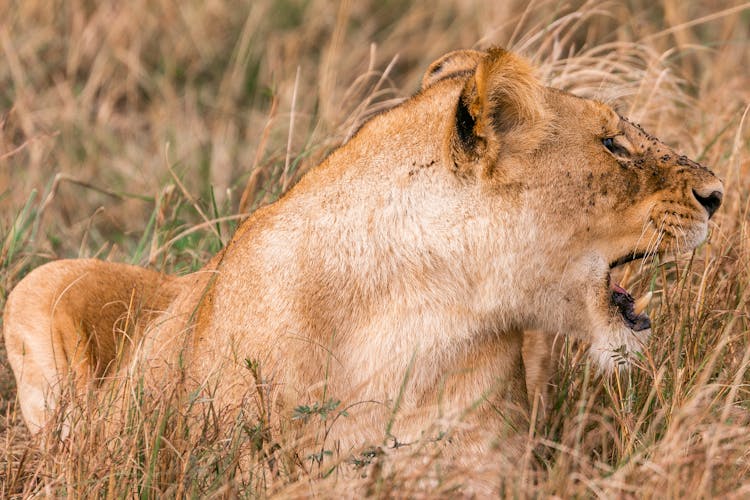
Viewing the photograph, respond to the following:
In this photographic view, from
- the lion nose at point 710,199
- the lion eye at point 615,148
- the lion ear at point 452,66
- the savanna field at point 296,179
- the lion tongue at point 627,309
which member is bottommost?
the savanna field at point 296,179

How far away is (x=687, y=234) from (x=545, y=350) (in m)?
0.71

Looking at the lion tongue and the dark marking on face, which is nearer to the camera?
the dark marking on face

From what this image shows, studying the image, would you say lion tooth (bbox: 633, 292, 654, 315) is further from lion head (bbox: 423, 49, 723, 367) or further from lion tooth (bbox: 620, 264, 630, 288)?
lion tooth (bbox: 620, 264, 630, 288)

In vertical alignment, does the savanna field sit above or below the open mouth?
below

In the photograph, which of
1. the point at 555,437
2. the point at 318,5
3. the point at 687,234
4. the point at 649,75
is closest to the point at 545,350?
the point at 555,437

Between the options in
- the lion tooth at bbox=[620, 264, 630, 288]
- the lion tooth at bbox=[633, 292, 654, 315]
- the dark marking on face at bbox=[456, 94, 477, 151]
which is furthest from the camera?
the lion tooth at bbox=[620, 264, 630, 288]

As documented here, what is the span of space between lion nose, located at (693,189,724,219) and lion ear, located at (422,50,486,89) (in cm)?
78

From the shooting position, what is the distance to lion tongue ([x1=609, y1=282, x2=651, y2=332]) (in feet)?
10.8

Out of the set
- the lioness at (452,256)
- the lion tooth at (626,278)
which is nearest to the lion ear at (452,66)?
the lioness at (452,256)

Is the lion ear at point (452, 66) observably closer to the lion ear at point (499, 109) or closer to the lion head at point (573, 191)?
the lion head at point (573, 191)

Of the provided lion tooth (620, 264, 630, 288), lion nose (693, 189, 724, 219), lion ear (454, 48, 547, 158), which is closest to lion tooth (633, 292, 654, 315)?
lion nose (693, 189, 724, 219)

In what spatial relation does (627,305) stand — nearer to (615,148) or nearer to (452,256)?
(615,148)

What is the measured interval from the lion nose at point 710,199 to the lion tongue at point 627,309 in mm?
345

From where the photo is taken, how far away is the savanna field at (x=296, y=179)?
2.91 metres
